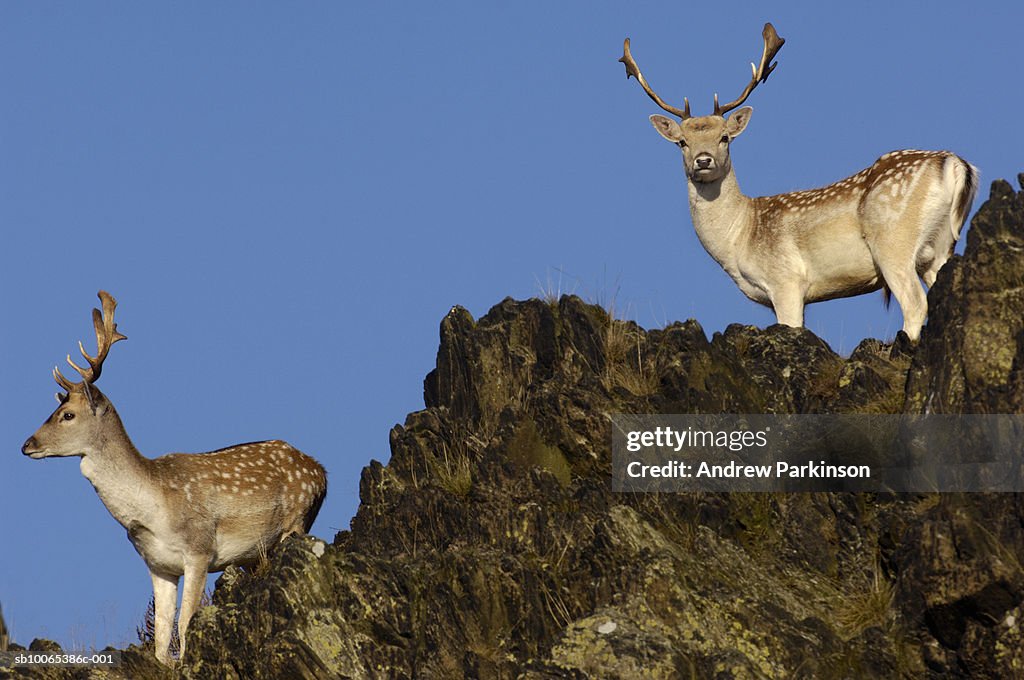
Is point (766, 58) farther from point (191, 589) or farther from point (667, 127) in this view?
point (191, 589)

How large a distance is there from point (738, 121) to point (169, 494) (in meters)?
7.59

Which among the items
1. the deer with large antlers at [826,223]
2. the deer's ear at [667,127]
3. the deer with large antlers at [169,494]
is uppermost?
the deer's ear at [667,127]

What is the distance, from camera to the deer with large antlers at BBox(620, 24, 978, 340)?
16.5 metres

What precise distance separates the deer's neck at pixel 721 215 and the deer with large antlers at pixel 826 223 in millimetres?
11

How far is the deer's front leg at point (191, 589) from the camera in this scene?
1567cm

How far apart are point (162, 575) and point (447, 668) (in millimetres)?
4495

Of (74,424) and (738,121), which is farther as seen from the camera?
(738,121)

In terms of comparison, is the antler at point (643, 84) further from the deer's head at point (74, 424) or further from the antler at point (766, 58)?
the deer's head at point (74, 424)

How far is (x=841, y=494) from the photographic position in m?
13.4

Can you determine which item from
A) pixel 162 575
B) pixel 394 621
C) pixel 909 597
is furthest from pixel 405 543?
pixel 909 597

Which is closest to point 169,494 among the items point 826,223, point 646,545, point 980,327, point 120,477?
point 120,477

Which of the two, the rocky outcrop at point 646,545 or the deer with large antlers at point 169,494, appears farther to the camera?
the deer with large antlers at point 169,494

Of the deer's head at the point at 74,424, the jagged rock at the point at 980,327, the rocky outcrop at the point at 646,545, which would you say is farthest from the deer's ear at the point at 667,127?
the deer's head at the point at 74,424

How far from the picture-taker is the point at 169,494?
16188 millimetres
